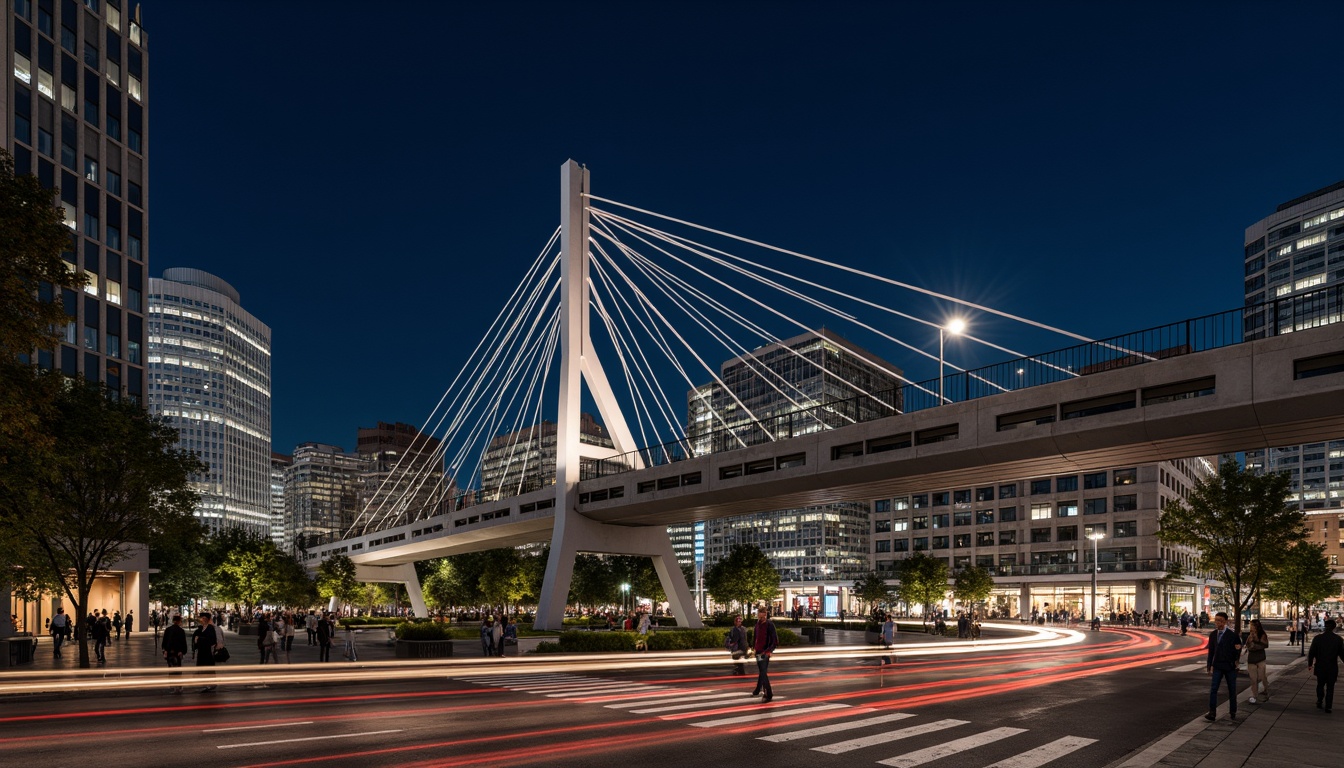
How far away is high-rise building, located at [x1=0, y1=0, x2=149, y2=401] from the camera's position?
57.3 metres

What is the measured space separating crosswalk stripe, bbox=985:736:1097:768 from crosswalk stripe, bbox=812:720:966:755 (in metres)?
1.92

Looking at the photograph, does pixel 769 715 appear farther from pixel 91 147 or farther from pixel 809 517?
pixel 809 517

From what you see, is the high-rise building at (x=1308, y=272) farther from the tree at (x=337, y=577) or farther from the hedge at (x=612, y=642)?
the hedge at (x=612, y=642)

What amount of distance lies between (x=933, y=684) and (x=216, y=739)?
17332 mm

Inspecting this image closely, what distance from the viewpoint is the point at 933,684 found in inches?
958

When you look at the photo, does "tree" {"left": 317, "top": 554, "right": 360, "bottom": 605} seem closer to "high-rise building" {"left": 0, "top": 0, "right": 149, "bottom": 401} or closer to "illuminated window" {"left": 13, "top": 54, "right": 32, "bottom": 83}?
"high-rise building" {"left": 0, "top": 0, "right": 149, "bottom": 401}

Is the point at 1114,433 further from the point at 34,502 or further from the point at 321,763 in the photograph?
the point at 34,502

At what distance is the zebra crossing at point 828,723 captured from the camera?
13.4 meters

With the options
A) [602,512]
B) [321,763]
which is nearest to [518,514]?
[602,512]

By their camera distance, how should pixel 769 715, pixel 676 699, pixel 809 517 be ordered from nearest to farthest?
1. pixel 769 715
2. pixel 676 699
3. pixel 809 517

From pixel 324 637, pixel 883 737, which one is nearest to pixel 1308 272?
pixel 324 637

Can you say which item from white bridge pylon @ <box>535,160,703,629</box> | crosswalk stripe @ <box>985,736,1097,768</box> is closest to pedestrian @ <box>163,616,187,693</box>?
crosswalk stripe @ <box>985,736,1097,768</box>

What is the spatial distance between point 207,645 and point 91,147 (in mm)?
54258

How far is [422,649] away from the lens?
34.3 meters
